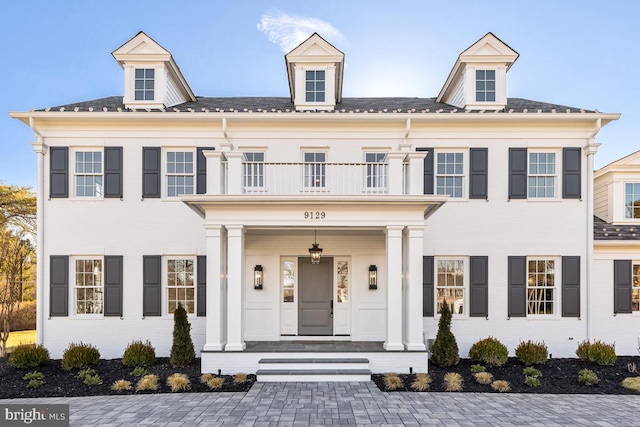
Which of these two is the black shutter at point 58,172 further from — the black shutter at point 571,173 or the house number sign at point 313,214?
the black shutter at point 571,173

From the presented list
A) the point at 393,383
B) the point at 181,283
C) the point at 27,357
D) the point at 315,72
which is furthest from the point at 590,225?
the point at 27,357

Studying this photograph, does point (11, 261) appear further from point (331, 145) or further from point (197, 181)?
point (331, 145)

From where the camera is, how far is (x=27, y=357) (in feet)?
31.1

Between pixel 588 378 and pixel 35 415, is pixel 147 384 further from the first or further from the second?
pixel 588 378

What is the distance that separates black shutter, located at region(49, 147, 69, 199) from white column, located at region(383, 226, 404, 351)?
9.37 metres

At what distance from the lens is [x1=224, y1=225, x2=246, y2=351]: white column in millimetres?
8906

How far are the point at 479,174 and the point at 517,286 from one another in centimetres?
345

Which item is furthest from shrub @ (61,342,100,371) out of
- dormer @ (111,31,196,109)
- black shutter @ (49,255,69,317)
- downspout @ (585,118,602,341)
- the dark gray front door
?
downspout @ (585,118,602,341)

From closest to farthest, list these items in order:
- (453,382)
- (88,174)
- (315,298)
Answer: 1. (453,382)
2. (88,174)
3. (315,298)

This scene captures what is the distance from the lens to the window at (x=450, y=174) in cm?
1126

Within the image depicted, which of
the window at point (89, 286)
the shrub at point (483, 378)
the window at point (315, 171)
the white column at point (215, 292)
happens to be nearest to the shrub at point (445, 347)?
the shrub at point (483, 378)

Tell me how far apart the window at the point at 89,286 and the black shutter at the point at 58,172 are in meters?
2.05

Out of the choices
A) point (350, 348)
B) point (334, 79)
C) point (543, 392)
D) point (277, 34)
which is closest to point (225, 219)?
point (350, 348)

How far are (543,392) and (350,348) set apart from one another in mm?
4324
